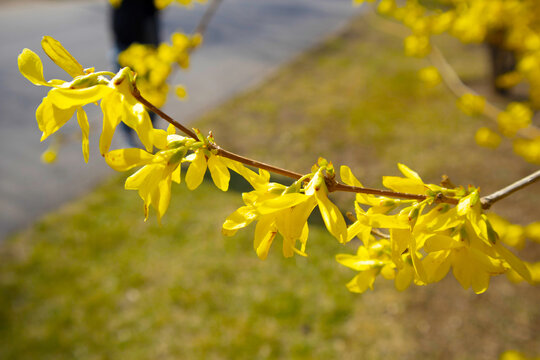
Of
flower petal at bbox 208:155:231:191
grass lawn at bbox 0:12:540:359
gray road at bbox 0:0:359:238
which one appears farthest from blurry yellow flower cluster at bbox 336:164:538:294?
gray road at bbox 0:0:359:238

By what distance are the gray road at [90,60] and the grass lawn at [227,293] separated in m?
0.42

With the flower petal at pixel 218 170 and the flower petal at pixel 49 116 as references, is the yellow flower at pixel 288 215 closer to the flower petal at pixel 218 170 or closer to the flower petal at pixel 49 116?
the flower petal at pixel 218 170

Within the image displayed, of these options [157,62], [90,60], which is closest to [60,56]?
[157,62]

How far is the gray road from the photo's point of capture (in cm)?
382

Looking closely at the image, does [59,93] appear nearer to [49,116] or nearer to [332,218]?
[49,116]

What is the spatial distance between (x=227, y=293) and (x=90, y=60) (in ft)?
13.9

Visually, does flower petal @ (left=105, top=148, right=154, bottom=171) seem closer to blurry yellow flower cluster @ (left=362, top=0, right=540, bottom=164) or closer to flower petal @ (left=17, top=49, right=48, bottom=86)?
flower petal @ (left=17, top=49, right=48, bottom=86)

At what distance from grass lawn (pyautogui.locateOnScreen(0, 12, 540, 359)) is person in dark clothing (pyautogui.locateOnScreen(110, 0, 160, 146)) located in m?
1.07

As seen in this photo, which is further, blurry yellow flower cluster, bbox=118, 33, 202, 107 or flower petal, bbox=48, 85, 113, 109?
blurry yellow flower cluster, bbox=118, 33, 202, 107

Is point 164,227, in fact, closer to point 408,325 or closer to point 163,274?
point 163,274

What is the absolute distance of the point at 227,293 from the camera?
2795mm

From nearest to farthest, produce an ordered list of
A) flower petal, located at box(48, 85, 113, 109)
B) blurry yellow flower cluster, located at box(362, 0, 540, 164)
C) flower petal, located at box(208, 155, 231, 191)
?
flower petal, located at box(48, 85, 113, 109)
flower petal, located at box(208, 155, 231, 191)
blurry yellow flower cluster, located at box(362, 0, 540, 164)

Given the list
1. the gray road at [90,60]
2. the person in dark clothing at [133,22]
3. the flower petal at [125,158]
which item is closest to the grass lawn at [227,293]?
the gray road at [90,60]

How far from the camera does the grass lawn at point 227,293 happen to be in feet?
7.97
